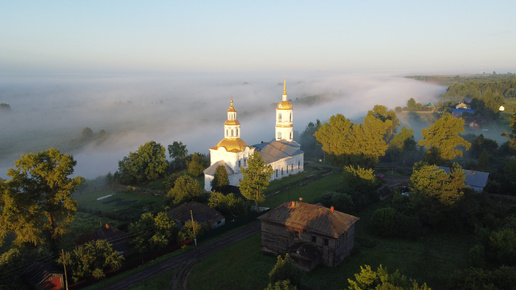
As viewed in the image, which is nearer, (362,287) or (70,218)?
(362,287)

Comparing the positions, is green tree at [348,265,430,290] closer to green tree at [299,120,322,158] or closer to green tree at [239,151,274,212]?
green tree at [239,151,274,212]

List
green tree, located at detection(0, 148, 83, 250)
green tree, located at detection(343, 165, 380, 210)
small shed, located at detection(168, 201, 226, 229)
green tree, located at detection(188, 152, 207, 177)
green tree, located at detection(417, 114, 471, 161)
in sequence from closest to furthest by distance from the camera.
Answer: green tree, located at detection(0, 148, 83, 250) → small shed, located at detection(168, 201, 226, 229) → green tree, located at detection(343, 165, 380, 210) → green tree, located at detection(417, 114, 471, 161) → green tree, located at detection(188, 152, 207, 177)

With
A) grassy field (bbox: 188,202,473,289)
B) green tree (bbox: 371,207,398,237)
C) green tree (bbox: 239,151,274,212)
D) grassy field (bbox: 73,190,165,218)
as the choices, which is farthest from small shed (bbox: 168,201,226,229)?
green tree (bbox: 371,207,398,237)

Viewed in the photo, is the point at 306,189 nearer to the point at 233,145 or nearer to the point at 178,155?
the point at 233,145

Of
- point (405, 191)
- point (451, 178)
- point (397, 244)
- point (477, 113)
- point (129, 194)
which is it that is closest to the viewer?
point (397, 244)

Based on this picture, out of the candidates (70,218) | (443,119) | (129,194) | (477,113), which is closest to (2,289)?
(70,218)

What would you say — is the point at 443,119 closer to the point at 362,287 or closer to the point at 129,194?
the point at 362,287
